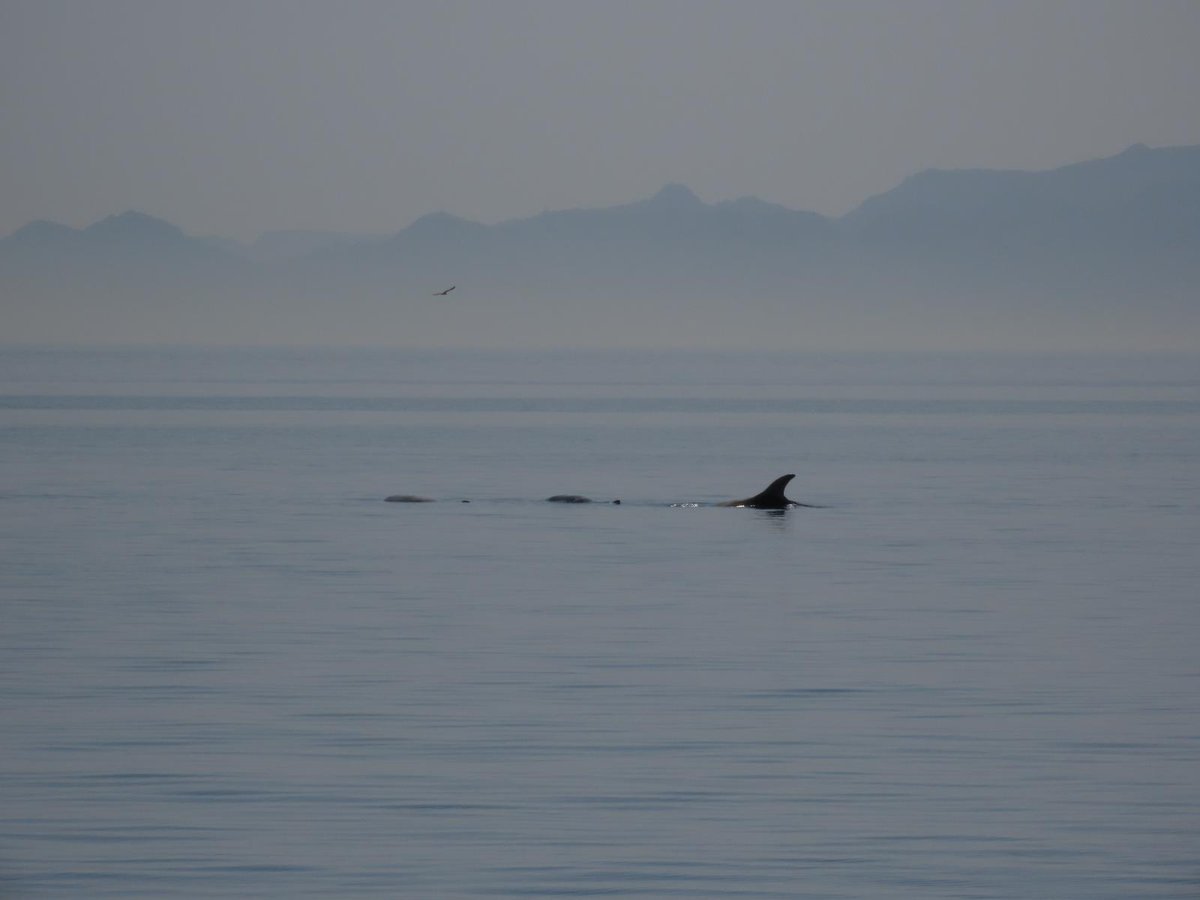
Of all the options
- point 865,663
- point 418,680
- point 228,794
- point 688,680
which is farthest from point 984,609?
point 228,794

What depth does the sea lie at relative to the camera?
49.3 feet

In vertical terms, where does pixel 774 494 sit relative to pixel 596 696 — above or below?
above

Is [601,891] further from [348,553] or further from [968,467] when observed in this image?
[968,467]

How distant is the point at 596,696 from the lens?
21328 mm

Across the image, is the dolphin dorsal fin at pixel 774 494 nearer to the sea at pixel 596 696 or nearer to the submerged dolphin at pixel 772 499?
the submerged dolphin at pixel 772 499

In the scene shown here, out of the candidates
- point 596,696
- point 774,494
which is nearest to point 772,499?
point 774,494

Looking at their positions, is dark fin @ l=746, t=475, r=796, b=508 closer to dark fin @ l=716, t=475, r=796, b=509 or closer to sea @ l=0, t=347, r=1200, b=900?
dark fin @ l=716, t=475, r=796, b=509

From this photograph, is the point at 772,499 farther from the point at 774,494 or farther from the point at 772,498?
the point at 774,494

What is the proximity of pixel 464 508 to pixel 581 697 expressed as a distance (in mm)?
25229

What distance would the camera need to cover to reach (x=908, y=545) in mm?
38250

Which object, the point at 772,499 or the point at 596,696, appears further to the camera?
the point at 772,499

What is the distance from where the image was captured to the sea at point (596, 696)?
1503 centimetres

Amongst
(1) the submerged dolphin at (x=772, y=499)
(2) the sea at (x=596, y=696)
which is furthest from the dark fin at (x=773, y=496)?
(2) the sea at (x=596, y=696)

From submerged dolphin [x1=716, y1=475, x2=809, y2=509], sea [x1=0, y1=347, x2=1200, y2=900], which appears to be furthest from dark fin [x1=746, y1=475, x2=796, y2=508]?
sea [x1=0, y1=347, x2=1200, y2=900]
